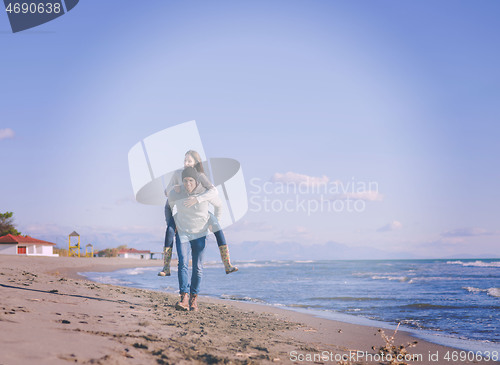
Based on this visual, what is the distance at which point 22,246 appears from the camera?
4188 cm

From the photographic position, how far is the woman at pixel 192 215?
228 inches

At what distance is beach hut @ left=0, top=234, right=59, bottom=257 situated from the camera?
3994 centimetres

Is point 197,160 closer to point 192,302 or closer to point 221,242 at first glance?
point 221,242

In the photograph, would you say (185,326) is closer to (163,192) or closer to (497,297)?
(163,192)

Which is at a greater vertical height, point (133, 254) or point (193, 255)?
point (193, 255)

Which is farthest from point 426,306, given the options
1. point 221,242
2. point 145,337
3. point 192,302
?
point 145,337

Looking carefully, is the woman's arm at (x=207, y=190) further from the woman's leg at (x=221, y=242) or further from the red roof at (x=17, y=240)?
the red roof at (x=17, y=240)

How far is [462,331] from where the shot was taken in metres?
8.39

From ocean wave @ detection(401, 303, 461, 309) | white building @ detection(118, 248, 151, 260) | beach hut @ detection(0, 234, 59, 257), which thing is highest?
beach hut @ detection(0, 234, 59, 257)

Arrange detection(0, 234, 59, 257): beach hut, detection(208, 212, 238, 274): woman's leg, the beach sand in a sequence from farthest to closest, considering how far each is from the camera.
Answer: detection(0, 234, 59, 257): beach hut → detection(208, 212, 238, 274): woman's leg → the beach sand

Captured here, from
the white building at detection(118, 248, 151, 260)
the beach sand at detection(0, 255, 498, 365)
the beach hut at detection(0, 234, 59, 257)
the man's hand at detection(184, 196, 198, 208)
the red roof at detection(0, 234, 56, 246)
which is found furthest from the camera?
the white building at detection(118, 248, 151, 260)

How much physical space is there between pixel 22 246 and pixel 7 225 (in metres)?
8.89

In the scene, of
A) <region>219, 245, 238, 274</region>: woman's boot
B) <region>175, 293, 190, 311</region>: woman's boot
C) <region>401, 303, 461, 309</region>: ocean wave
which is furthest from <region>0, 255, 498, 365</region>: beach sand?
<region>401, 303, 461, 309</region>: ocean wave

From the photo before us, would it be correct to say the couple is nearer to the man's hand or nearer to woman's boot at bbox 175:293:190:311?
the man's hand
